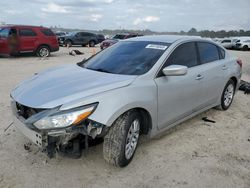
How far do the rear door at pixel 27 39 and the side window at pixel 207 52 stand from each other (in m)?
12.9

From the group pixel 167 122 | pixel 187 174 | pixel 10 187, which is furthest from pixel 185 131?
pixel 10 187

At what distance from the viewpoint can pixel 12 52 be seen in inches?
627

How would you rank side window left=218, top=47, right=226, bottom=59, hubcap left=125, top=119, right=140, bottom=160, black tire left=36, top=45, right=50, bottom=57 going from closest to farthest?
hubcap left=125, top=119, right=140, bottom=160
side window left=218, top=47, right=226, bottom=59
black tire left=36, top=45, right=50, bottom=57

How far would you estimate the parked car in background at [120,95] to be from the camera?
3088 millimetres

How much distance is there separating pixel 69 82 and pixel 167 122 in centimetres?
151

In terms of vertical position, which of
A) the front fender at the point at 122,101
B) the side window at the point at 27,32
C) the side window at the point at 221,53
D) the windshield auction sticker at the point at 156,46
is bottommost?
the front fender at the point at 122,101

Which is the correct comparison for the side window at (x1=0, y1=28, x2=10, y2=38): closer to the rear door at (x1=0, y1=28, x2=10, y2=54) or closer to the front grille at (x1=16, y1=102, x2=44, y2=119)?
the rear door at (x1=0, y1=28, x2=10, y2=54)

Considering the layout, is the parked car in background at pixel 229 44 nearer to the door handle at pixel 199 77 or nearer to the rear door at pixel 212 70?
the rear door at pixel 212 70

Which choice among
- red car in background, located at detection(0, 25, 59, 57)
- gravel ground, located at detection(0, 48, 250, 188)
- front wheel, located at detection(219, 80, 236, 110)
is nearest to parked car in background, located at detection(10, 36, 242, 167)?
gravel ground, located at detection(0, 48, 250, 188)

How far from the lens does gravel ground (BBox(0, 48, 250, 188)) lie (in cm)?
329

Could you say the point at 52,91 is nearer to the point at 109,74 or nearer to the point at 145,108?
the point at 109,74

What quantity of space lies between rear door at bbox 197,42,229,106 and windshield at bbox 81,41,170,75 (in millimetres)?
1000

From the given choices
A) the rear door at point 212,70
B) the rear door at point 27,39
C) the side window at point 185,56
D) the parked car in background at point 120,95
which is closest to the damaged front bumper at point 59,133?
the parked car in background at point 120,95

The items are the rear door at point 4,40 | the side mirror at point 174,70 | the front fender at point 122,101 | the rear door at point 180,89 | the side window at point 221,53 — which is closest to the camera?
the front fender at point 122,101
